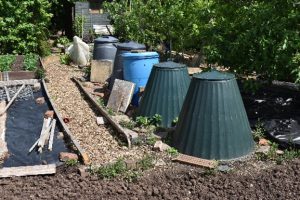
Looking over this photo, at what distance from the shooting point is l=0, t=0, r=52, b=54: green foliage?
12.9 metres

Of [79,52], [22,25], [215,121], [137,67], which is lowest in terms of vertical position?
[79,52]

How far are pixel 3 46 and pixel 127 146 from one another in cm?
864

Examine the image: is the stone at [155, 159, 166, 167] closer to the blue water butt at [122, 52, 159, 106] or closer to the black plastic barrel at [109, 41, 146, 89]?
the blue water butt at [122, 52, 159, 106]

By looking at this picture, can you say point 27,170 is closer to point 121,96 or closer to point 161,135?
point 161,135

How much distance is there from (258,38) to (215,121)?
4.89ft

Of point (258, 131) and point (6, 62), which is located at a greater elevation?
point (258, 131)

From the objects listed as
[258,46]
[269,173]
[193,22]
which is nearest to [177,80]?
[258,46]

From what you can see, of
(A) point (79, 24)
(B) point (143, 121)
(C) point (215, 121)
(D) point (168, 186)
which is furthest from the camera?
(A) point (79, 24)

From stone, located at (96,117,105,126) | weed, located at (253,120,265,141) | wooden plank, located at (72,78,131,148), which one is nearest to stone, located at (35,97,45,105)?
wooden plank, located at (72,78,131,148)

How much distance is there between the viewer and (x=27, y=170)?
518cm

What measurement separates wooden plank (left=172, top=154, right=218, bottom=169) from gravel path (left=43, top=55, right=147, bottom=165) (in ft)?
1.95

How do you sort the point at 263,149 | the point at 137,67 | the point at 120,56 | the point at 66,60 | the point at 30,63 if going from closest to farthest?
the point at 263,149
the point at 137,67
the point at 120,56
the point at 30,63
the point at 66,60

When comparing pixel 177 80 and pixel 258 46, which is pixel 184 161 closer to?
pixel 177 80

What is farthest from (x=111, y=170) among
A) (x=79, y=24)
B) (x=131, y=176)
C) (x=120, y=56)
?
(x=79, y=24)
